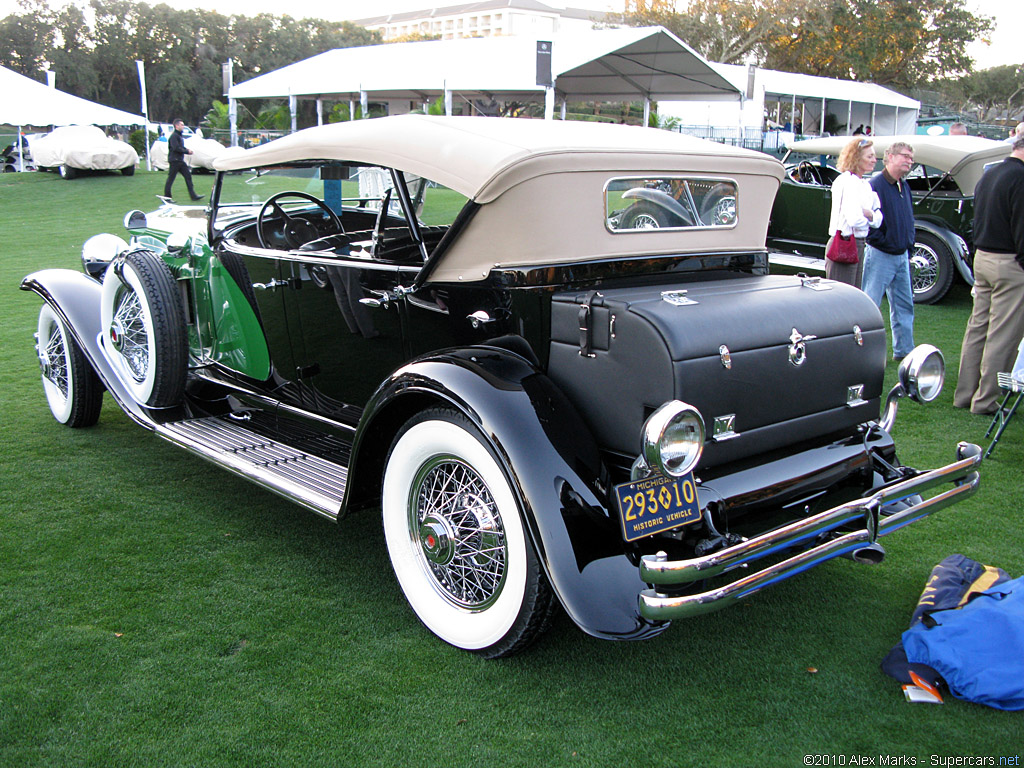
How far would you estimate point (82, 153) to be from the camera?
21422 mm

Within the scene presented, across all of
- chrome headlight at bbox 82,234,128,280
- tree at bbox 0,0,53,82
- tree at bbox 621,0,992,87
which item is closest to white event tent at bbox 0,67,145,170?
chrome headlight at bbox 82,234,128,280

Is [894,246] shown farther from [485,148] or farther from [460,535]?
[460,535]

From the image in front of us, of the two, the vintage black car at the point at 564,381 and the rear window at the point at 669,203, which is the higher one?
the rear window at the point at 669,203

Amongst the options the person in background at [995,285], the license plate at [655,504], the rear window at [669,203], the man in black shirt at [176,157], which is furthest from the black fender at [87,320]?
the man in black shirt at [176,157]

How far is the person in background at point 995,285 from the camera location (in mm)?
4832

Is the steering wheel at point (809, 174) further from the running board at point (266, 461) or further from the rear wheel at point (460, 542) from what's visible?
the rear wheel at point (460, 542)

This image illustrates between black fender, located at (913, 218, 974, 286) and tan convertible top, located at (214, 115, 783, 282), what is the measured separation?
6481mm

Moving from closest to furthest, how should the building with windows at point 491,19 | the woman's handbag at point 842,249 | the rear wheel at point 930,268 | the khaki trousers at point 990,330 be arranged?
the khaki trousers at point 990,330, the woman's handbag at point 842,249, the rear wheel at point 930,268, the building with windows at point 491,19

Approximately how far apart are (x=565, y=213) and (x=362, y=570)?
5.45 feet

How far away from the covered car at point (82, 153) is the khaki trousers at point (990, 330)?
22.1 m

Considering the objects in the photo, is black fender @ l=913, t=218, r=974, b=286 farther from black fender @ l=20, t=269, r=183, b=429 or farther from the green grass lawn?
black fender @ l=20, t=269, r=183, b=429

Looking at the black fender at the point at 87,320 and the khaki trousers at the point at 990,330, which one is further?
the khaki trousers at the point at 990,330

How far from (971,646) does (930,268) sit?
298 inches

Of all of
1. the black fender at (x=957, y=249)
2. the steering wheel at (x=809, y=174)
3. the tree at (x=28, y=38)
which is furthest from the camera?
the tree at (x=28, y=38)
